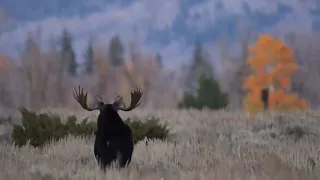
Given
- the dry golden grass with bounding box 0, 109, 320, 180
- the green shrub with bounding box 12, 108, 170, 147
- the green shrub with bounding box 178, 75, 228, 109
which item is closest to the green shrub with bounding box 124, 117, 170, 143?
the green shrub with bounding box 12, 108, 170, 147

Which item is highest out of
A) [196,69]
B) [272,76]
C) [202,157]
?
[196,69]

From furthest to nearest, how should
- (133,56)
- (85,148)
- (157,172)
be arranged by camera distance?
(133,56) < (85,148) < (157,172)

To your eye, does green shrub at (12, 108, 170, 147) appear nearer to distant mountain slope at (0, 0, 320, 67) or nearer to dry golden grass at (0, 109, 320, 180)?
dry golden grass at (0, 109, 320, 180)

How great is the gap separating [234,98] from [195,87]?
0.73 m

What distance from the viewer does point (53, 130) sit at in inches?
263

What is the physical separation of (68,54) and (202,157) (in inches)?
188

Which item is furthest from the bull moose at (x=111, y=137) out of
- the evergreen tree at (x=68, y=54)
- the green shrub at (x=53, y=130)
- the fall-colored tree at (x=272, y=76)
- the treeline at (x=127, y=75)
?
the fall-colored tree at (x=272, y=76)

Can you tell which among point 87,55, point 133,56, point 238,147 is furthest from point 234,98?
point 238,147

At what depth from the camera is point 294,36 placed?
31.7 ft

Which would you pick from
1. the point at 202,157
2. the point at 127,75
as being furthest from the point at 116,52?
the point at 202,157

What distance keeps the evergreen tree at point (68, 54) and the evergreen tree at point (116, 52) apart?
24.9 inches

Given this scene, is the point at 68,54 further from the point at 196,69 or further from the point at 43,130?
the point at 43,130

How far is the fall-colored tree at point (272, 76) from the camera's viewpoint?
10.0 metres

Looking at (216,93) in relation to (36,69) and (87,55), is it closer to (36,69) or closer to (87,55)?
(87,55)
